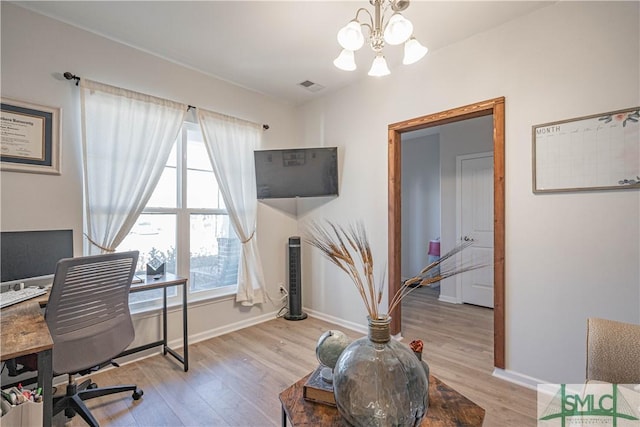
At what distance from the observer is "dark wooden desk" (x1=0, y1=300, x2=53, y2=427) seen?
3.58 ft

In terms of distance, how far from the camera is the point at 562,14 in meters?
2.00

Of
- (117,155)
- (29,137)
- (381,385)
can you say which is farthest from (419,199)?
(29,137)

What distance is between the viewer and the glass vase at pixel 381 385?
2.90 feet

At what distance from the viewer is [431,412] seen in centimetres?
109

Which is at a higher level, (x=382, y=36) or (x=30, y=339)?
(x=382, y=36)

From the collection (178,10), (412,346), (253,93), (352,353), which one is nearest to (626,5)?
(412,346)

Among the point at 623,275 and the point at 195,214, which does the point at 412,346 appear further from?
the point at 195,214

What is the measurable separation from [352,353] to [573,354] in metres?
1.92

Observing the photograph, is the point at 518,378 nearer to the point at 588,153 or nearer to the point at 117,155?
the point at 588,153

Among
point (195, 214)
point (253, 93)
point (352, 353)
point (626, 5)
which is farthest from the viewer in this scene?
point (253, 93)

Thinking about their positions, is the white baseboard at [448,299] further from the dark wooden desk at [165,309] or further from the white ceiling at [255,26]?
the dark wooden desk at [165,309]

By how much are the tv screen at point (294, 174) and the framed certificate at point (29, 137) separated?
→ 5.61 feet

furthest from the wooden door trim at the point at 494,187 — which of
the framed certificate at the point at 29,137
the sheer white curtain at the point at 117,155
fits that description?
the framed certificate at the point at 29,137

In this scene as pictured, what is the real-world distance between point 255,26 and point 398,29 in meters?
1.30
